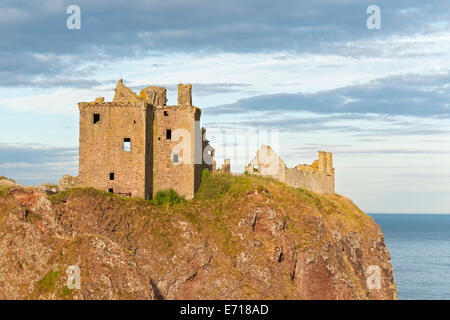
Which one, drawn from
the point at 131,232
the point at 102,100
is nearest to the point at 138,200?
the point at 131,232

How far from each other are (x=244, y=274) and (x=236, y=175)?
39.5ft

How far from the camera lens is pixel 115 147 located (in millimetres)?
44688

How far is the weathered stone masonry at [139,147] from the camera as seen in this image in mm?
44500

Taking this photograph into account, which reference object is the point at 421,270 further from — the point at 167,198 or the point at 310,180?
the point at 167,198

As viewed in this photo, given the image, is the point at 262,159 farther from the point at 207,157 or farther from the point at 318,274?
the point at 318,274

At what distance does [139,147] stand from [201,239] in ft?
30.2

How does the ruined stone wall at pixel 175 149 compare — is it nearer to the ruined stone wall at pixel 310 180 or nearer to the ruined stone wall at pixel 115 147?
the ruined stone wall at pixel 115 147

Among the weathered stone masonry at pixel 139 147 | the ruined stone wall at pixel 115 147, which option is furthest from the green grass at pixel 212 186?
the ruined stone wall at pixel 115 147

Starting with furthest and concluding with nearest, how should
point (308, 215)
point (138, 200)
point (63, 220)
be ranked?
point (308, 215) → point (138, 200) → point (63, 220)

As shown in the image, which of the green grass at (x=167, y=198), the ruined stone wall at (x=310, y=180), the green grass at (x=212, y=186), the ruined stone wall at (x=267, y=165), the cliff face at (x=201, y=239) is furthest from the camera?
the ruined stone wall at (x=310, y=180)

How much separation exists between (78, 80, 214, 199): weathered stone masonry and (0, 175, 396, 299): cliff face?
1817mm

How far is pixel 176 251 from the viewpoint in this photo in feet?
136

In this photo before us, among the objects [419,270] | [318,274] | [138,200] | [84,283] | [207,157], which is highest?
[207,157]

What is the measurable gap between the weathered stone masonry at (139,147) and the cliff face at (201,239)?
5.96 ft
